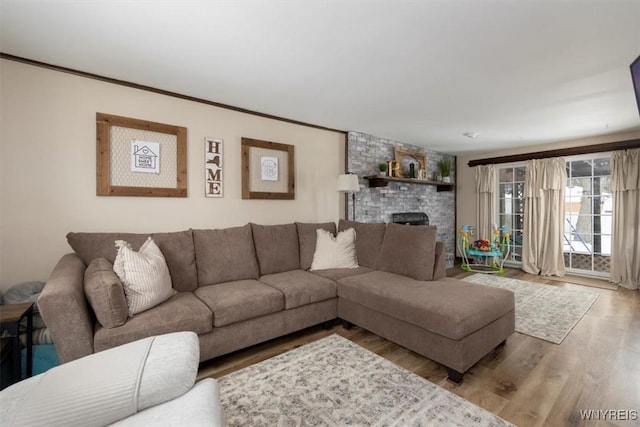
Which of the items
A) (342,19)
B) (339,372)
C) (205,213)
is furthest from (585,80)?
(205,213)

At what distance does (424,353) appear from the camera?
6.82 ft

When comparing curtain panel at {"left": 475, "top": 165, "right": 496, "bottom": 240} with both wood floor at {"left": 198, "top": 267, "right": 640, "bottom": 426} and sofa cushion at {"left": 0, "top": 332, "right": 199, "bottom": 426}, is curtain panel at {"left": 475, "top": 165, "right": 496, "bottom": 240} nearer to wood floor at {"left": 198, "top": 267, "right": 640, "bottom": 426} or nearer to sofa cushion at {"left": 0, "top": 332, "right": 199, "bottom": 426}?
wood floor at {"left": 198, "top": 267, "right": 640, "bottom": 426}

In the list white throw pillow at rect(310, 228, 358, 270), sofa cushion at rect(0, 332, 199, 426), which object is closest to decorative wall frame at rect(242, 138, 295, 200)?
white throw pillow at rect(310, 228, 358, 270)

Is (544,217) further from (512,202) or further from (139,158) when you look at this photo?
(139,158)

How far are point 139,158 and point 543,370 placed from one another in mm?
3715

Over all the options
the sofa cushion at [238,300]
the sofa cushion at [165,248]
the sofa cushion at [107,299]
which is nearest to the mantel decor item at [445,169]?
the sofa cushion at [238,300]

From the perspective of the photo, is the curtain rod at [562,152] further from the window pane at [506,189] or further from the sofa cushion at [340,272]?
the sofa cushion at [340,272]

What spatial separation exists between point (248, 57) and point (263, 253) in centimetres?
181

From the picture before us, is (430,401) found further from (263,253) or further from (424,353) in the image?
(263,253)

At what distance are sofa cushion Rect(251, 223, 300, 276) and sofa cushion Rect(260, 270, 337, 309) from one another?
0.49 ft

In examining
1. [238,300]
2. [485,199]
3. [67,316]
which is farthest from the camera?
[485,199]

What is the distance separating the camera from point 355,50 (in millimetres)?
2029

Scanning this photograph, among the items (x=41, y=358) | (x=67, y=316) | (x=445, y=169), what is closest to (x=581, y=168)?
(x=445, y=169)

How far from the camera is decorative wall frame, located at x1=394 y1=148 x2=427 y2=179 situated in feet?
16.0
